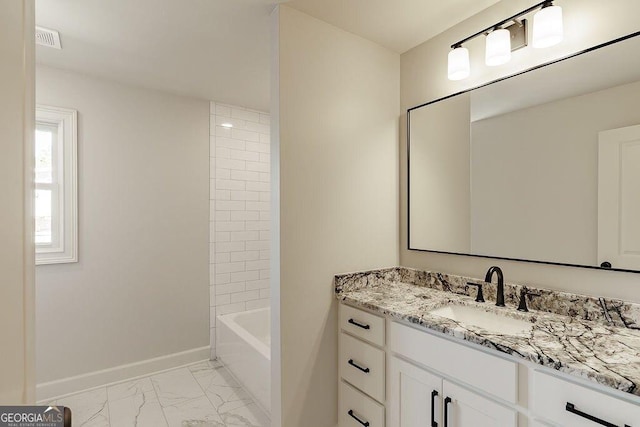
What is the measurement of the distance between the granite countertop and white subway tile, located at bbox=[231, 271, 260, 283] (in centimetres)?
166

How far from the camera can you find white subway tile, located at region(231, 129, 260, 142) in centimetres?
337

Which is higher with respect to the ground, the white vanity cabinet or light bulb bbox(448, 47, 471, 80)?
light bulb bbox(448, 47, 471, 80)

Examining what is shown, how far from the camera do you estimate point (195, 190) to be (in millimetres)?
→ 3143

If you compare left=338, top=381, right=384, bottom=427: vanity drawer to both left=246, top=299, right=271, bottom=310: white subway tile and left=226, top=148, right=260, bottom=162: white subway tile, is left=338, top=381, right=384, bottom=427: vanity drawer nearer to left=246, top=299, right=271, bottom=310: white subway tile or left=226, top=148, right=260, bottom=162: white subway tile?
left=246, top=299, right=271, bottom=310: white subway tile

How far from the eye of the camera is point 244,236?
343cm

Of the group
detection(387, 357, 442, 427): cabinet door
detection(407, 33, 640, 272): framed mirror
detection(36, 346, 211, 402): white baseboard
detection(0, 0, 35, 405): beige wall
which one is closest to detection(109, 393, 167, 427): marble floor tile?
detection(36, 346, 211, 402): white baseboard

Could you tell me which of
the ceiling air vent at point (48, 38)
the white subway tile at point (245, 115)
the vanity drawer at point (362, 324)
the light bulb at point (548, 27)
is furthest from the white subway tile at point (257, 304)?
the light bulb at point (548, 27)

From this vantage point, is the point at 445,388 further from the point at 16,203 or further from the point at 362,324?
the point at 16,203

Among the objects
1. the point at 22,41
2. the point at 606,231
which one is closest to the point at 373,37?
the point at 606,231

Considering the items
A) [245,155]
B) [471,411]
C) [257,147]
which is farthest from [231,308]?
[471,411]

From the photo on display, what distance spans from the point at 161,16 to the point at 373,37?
1.30 m

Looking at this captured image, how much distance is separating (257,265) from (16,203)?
3.07m

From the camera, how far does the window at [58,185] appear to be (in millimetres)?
2508

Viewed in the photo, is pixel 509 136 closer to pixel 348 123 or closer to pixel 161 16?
pixel 348 123
